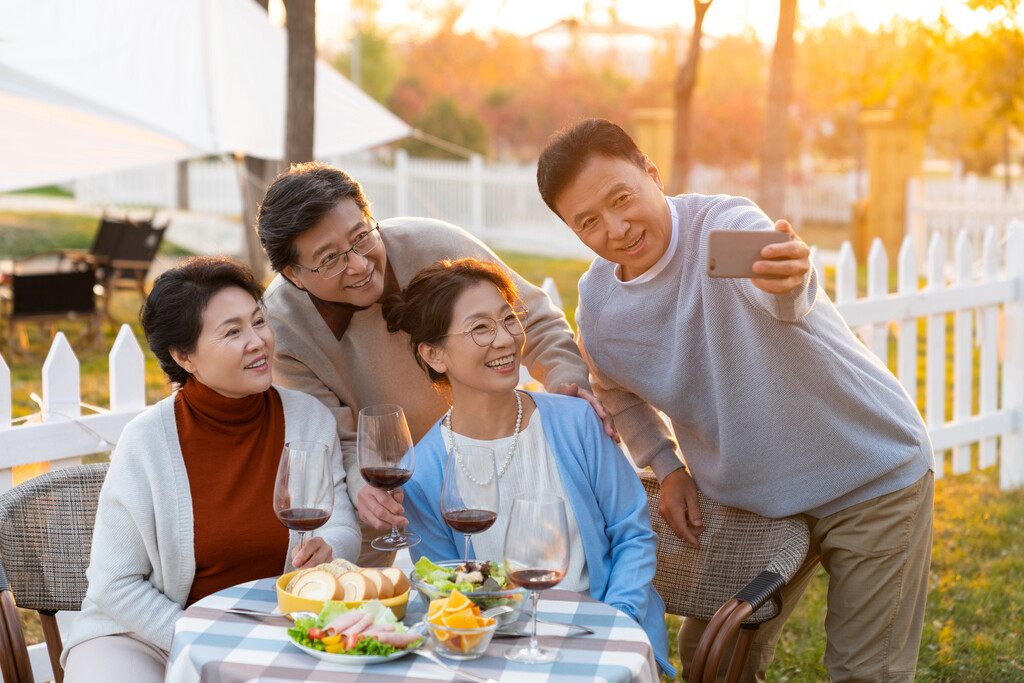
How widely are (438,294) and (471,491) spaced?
0.80 metres

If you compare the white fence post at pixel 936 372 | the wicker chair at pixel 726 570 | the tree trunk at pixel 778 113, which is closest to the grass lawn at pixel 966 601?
the white fence post at pixel 936 372

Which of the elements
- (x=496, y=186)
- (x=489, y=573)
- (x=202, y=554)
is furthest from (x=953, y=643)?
(x=496, y=186)

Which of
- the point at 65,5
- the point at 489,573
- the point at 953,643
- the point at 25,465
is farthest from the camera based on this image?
the point at 65,5

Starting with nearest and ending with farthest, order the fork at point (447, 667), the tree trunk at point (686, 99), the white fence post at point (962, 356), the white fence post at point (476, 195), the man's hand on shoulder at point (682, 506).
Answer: the fork at point (447, 667)
the man's hand on shoulder at point (682, 506)
the white fence post at point (962, 356)
the tree trunk at point (686, 99)
the white fence post at point (476, 195)

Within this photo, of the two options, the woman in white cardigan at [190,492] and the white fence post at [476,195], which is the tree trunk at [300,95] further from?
the white fence post at [476,195]

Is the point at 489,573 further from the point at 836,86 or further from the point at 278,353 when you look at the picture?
the point at 836,86

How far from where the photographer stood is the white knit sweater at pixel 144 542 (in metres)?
2.72

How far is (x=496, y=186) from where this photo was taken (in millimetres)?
16719

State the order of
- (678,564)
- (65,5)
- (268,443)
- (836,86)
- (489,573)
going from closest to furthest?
(489,573)
(268,443)
(678,564)
(65,5)
(836,86)

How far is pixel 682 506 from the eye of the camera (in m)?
3.17

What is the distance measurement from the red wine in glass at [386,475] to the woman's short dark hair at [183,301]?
2.42 feet

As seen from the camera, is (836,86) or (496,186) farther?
(836,86)

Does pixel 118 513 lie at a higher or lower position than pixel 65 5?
lower

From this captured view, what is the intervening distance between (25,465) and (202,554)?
1.21m
